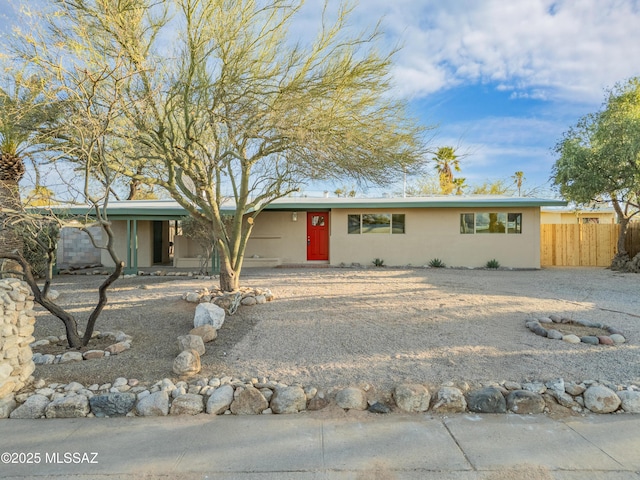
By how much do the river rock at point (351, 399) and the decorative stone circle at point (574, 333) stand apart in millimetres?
3487

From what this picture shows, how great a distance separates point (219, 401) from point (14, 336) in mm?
2241

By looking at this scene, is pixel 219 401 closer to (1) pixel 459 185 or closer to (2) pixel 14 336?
(2) pixel 14 336

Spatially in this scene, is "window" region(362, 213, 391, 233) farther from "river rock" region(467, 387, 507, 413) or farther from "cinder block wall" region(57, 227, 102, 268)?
"river rock" region(467, 387, 507, 413)

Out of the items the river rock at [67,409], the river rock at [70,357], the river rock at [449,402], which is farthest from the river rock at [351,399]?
the river rock at [70,357]

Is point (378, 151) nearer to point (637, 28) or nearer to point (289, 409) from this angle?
point (289, 409)

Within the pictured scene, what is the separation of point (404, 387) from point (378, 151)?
16.8 ft

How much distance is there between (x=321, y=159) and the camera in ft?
25.9

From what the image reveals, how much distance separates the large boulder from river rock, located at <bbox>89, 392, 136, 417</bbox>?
2624mm

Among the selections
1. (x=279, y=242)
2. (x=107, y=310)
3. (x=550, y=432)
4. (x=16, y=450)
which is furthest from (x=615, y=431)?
(x=279, y=242)

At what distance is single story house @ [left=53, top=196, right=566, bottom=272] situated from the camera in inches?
638

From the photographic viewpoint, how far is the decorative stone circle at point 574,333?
5.80 m

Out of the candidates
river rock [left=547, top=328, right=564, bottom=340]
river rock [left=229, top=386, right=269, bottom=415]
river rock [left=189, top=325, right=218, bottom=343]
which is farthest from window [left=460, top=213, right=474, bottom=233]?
river rock [left=229, top=386, right=269, bottom=415]

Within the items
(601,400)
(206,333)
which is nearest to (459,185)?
(206,333)

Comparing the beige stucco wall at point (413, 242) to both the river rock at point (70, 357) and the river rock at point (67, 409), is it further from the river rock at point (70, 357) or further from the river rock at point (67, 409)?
the river rock at point (67, 409)
